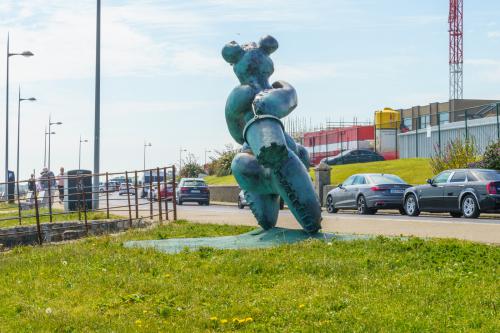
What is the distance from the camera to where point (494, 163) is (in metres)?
30.1

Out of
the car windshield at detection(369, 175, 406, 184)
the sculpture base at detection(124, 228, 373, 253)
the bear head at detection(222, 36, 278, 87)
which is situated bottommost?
the sculpture base at detection(124, 228, 373, 253)

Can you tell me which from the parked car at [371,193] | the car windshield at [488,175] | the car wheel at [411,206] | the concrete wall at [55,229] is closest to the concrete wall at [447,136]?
the parked car at [371,193]

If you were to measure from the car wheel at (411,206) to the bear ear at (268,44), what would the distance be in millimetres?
14059

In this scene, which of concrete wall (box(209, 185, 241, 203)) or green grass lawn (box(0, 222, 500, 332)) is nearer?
green grass lawn (box(0, 222, 500, 332))

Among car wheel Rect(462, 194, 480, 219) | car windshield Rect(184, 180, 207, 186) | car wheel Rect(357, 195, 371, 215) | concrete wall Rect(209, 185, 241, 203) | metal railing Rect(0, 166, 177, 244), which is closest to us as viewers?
metal railing Rect(0, 166, 177, 244)

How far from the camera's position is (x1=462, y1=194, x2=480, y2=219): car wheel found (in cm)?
2311

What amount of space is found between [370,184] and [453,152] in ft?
27.7

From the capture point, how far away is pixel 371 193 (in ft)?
90.5

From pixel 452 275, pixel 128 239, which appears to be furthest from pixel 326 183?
pixel 452 275

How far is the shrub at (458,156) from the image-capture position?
3419 centimetres

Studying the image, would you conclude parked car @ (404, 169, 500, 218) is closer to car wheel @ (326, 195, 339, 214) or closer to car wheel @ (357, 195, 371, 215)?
car wheel @ (357, 195, 371, 215)

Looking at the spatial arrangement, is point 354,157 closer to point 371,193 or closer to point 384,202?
point 371,193

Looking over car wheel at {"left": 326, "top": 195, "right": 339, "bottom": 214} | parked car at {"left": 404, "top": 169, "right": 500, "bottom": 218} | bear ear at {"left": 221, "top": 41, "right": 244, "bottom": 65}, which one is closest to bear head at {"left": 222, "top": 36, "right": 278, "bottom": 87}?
bear ear at {"left": 221, "top": 41, "right": 244, "bottom": 65}

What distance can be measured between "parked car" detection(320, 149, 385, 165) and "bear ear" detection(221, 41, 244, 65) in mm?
39569
